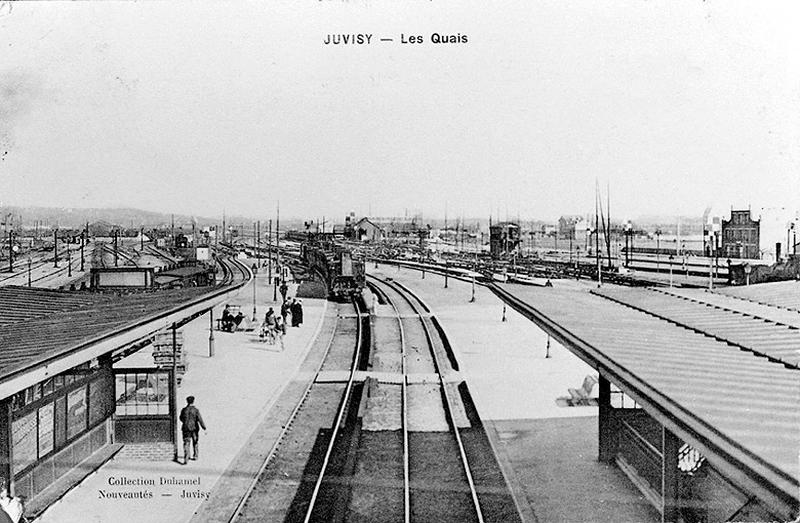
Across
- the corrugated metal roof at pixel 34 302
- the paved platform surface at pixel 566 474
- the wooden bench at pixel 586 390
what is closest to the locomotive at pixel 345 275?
the corrugated metal roof at pixel 34 302

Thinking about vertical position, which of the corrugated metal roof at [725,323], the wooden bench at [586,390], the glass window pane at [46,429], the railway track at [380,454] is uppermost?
the corrugated metal roof at [725,323]

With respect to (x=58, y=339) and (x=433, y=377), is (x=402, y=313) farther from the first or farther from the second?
(x=58, y=339)

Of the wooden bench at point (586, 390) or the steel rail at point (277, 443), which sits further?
the wooden bench at point (586, 390)

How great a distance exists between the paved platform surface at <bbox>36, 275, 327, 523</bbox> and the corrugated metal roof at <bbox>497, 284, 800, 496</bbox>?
6068mm

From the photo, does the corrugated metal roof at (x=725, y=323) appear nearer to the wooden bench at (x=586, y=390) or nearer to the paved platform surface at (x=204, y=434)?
the wooden bench at (x=586, y=390)

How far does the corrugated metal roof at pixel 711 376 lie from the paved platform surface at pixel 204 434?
6.07 meters

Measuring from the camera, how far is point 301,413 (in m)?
13.1

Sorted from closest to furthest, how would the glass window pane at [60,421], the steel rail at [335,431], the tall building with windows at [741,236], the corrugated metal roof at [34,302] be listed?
the glass window pane at [60,421], the steel rail at [335,431], the corrugated metal roof at [34,302], the tall building with windows at [741,236]

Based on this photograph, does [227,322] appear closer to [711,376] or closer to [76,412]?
[76,412]

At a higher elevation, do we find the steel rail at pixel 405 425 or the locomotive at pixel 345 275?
the locomotive at pixel 345 275

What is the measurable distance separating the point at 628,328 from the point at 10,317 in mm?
10347

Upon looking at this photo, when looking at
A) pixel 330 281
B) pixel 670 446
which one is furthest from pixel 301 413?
pixel 330 281

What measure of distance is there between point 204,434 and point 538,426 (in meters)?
6.28

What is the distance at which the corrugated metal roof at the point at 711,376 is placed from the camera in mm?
4841
